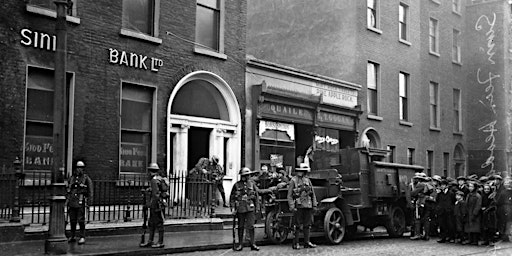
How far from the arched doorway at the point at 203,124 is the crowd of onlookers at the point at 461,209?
6335mm

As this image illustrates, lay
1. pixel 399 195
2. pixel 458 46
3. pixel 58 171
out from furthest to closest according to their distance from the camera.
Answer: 1. pixel 458 46
2. pixel 399 195
3. pixel 58 171

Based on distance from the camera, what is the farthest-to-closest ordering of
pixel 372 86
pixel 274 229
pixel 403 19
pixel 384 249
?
pixel 403 19 < pixel 372 86 < pixel 274 229 < pixel 384 249

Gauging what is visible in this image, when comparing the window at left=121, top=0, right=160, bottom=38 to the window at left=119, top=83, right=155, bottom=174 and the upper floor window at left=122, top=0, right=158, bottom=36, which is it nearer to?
the upper floor window at left=122, top=0, right=158, bottom=36

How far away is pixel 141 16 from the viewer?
61.0 ft

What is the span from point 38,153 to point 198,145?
6214 mm

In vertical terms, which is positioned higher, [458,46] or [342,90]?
[458,46]

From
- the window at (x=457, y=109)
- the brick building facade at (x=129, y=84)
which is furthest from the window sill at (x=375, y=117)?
the brick building facade at (x=129, y=84)

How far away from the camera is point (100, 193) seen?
52.5 feet

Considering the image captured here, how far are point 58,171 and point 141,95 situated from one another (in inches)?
262

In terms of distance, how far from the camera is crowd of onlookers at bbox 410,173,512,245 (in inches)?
654

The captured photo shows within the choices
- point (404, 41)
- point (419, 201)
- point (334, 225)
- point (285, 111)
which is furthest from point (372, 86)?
point (334, 225)

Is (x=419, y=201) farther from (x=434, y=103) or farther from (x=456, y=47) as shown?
(x=456, y=47)

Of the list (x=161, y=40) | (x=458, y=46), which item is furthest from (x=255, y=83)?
(x=458, y=46)

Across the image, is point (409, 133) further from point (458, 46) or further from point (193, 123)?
point (193, 123)
